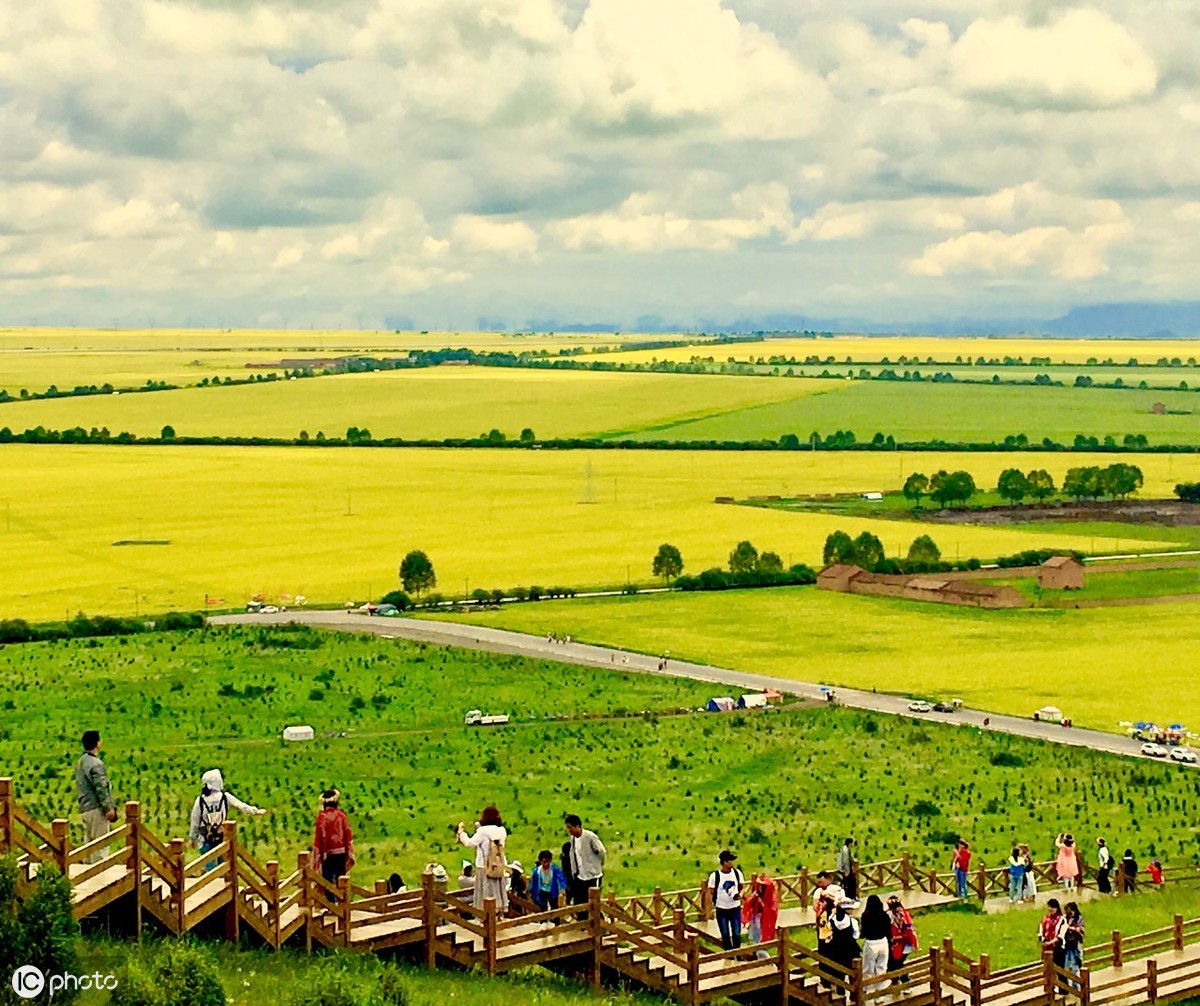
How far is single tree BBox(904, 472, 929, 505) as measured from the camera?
136 metres

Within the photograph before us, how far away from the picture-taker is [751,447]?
17450cm

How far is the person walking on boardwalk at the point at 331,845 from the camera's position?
21.7 m

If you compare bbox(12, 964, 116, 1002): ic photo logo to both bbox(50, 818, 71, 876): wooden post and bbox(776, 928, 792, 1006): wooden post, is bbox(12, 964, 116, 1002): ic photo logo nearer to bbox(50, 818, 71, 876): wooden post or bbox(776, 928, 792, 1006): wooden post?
bbox(50, 818, 71, 876): wooden post

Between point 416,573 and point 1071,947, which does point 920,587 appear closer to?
point 416,573

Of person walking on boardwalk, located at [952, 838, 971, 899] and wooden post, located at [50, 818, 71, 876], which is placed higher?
wooden post, located at [50, 818, 71, 876]

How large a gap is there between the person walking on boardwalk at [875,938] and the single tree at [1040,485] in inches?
4766

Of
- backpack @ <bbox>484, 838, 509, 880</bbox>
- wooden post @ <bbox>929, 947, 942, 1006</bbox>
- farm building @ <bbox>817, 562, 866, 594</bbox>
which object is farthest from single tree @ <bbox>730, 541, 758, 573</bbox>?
backpack @ <bbox>484, 838, 509, 880</bbox>

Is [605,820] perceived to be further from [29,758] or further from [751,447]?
[751,447]

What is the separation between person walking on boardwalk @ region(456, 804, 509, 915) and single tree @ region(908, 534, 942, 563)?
81.5 metres

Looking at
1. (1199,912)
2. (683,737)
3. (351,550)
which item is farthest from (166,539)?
(1199,912)

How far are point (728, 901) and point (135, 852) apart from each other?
24.5 feet

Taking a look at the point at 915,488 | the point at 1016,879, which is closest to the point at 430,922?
the point at 1016,879

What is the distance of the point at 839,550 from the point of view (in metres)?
102

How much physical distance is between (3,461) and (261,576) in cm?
6249
